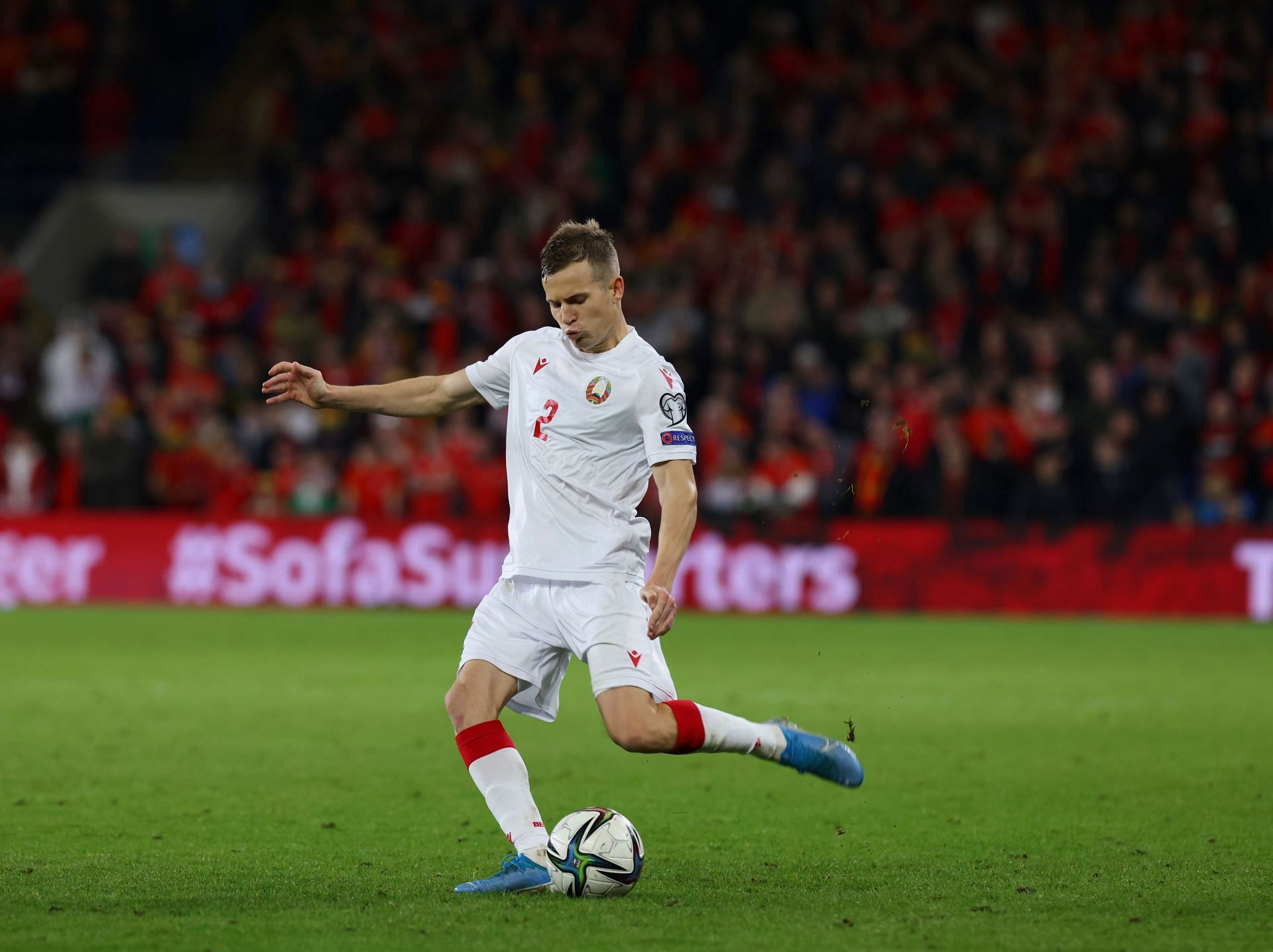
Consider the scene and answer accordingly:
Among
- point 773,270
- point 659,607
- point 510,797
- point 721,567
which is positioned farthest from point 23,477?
point 659,607

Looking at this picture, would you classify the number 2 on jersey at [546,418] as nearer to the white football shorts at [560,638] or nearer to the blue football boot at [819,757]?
the white football shorts at [560,638]

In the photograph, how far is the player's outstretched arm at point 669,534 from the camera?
5.58 meters

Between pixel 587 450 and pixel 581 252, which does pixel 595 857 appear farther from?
pixel 581 252

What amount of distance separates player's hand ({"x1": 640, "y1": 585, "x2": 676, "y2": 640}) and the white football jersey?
1.37 ft

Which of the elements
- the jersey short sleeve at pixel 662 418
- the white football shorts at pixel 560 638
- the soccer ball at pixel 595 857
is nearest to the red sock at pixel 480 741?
the white football shorts at pixel 560 638

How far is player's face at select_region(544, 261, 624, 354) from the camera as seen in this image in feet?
19.3

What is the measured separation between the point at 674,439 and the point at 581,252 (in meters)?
0.67

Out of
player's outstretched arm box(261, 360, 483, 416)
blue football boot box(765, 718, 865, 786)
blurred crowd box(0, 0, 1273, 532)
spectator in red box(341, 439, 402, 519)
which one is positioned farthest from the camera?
spectator in red box(341, 439, 402, 519)

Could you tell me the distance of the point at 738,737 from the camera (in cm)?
598

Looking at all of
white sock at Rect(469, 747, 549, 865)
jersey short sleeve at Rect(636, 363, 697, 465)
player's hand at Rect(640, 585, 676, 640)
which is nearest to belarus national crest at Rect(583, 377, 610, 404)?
jersey short sleeve at Rect(636, 363, 697, 465)

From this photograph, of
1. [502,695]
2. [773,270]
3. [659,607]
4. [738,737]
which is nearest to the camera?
[659,607]

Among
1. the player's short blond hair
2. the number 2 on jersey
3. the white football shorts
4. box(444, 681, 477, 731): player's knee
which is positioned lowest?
box(444, 681, 477, 731): player's knee

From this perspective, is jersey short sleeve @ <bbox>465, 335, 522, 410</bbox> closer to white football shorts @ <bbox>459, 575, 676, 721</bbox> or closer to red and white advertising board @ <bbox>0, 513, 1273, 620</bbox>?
white football shorts @ <bbox>459, 575, 676, 721</bbox>

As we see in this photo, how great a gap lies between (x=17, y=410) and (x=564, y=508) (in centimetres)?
1772
